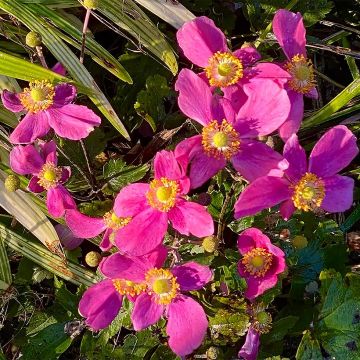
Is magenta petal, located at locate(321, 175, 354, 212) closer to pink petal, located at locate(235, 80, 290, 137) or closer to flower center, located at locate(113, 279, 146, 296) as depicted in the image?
pink petal, located at locate(235, 80, 290, 137)

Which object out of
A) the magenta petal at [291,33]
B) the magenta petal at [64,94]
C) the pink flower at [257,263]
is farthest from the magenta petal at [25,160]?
the magenta petal at [291,33]

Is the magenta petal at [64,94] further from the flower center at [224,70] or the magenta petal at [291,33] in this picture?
the magenta petal at [291,33]

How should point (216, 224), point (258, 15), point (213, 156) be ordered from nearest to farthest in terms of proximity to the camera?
point (213, 156) < point (216, 224) < point (258, 15)

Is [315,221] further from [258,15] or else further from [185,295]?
[258,15]

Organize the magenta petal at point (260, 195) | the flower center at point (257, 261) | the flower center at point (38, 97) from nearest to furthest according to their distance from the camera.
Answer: the magenta petal at point (260, 195) < the flower center at point (257, 261) < the flower center at point (38, 97)

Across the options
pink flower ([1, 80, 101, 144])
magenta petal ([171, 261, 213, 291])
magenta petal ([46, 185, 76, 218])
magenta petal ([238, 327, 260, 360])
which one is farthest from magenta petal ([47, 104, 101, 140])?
magenta petal ([238, 327, 260, 360])

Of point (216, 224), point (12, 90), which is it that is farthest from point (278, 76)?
point (12, 90)

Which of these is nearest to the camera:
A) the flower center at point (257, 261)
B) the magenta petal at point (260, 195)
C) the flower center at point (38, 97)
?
the magenta petal at point (260, 195)
